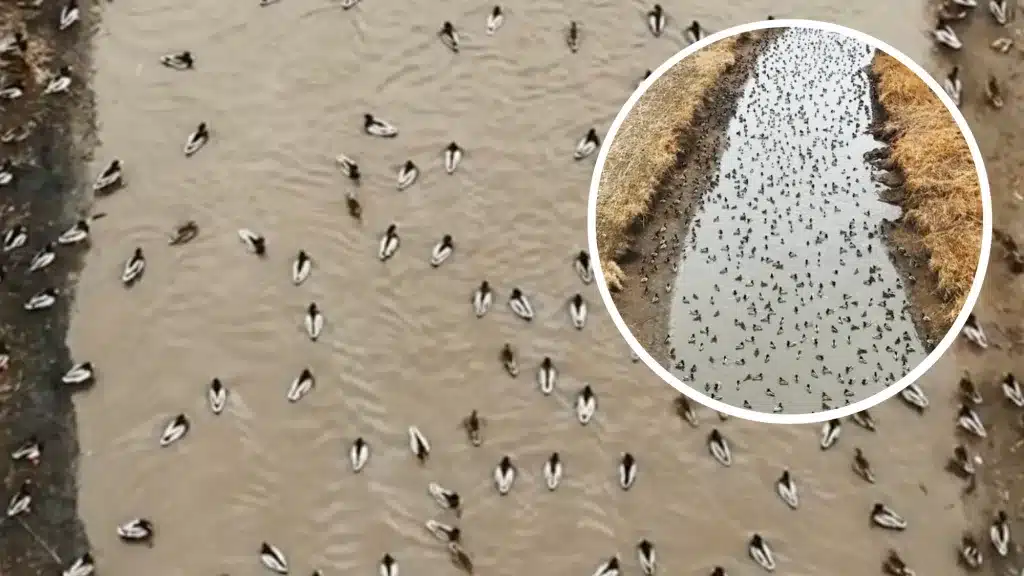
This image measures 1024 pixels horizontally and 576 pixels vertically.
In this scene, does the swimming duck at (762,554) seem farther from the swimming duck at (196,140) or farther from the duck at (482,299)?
the swimming duck at (196,140)

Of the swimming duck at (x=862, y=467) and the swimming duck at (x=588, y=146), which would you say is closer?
the swimming duck at (x=862, y=467)

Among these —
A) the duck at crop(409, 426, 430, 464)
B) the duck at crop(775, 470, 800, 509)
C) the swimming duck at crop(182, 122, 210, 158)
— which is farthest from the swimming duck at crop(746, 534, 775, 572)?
the swimming duck at crop(182, 122, 210, 158)

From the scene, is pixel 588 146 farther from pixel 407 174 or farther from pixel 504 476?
pixel 504 476

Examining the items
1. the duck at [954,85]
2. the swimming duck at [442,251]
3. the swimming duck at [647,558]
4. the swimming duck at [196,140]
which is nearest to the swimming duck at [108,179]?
the swimming duck at [196,140]

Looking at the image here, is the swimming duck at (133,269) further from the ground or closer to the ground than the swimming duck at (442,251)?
closer to the ground

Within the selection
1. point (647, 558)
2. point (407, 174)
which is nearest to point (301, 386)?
point (407, 174)

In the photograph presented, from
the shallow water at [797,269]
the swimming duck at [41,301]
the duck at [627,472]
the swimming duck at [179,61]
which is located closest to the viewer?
the shallow water at [797,269]
